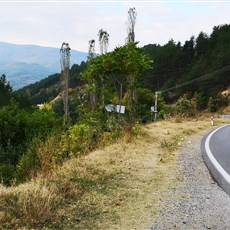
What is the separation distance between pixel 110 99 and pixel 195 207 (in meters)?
18.4

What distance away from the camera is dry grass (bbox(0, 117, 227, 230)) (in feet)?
14.6

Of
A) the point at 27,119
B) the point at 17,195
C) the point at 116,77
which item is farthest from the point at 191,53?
the point at 17,195

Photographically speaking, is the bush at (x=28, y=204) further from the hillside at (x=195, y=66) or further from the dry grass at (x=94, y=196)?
the hillside at (x=195, y=66)

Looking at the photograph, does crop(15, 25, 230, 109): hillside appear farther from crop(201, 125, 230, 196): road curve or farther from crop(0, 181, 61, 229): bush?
crop(0, 181, 61, 229): bush

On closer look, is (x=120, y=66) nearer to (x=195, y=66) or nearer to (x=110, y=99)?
(x=110, y=99)

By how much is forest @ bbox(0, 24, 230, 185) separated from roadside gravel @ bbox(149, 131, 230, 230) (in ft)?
7.81

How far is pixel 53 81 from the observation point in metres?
147

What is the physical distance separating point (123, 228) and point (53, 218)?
2.87 ft

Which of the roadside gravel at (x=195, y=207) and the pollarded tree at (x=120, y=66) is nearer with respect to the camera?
the roadside gravel at (x=195, y=207)

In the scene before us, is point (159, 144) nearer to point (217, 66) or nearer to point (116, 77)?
point (116, 77)

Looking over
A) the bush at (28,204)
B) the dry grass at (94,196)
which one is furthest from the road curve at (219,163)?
the bush at (28,204)

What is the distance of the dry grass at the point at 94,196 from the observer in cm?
444

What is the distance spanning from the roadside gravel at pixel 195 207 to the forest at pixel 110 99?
7.81ft

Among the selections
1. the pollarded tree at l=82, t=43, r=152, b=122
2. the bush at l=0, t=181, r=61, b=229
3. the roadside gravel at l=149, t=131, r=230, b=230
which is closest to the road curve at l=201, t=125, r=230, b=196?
the roadside gravel at l=149, t=131, r=230, b=230
